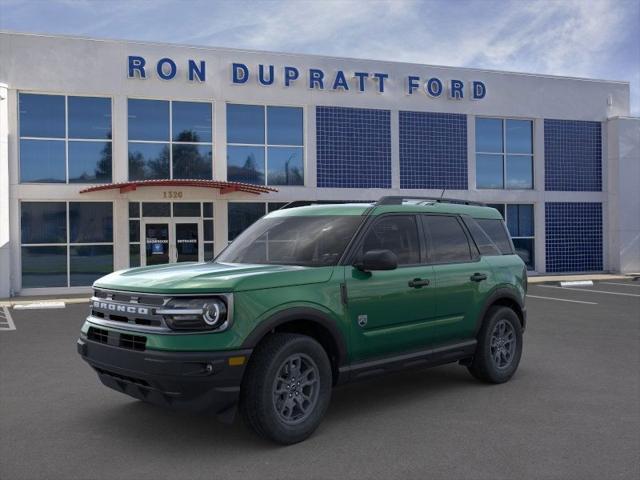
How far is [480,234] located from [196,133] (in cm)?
1477

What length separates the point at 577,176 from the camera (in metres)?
25.3

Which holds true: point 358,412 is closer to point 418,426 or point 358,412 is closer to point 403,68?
point 418,426

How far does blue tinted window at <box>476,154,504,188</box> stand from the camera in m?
23.9

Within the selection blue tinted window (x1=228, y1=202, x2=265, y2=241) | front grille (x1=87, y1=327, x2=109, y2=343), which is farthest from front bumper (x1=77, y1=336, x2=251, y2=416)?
blue tinted window (x1=228, y1=202, x2=265, y2=241)

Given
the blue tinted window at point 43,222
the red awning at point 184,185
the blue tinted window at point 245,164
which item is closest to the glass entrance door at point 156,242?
the red awning at point 184,185

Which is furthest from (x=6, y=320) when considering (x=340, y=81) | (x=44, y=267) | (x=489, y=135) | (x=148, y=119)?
(x=489, y=135)

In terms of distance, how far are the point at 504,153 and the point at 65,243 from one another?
626 inches

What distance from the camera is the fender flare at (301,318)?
4688 millimetres

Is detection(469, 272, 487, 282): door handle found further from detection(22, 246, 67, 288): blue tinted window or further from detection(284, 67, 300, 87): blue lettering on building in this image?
detection(284, 67, 300, 87): blue lettering on building

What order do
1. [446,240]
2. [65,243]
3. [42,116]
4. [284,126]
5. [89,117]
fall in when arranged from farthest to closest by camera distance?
1. [284,126]
2. [89,117]
3. [65,243]
4. [42,116]
5. [446,240]

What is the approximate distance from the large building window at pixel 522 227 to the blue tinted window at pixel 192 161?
10.9 meters

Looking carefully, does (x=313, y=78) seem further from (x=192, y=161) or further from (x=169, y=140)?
(x=169, y=140)

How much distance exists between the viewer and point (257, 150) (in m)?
21.0

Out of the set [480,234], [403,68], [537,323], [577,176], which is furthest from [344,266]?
[577,176]
